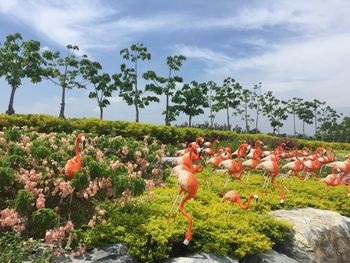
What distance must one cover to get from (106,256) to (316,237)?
12.4 feet

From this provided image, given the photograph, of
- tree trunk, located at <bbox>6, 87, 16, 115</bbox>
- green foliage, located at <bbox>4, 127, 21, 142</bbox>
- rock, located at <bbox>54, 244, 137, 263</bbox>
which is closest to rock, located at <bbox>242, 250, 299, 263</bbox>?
rock, located at <bbox>54, 244, 137, 263</bbox>

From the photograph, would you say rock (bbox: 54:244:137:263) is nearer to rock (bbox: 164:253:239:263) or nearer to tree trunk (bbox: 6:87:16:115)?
rock (bbox: 164:253:239:263)

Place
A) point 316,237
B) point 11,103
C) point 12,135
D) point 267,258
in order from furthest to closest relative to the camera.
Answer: point 11,103, point 12,135, point 316,237, point 267,258

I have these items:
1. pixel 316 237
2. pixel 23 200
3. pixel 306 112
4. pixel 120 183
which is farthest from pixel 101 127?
pixel 306 112

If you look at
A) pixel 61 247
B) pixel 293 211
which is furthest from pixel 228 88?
pixel 61 247

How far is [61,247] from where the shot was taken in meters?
5.12

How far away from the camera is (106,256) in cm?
505

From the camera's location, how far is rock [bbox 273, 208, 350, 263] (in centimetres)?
652

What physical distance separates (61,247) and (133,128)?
1238 centimetres

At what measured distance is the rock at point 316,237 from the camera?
6.52 metres

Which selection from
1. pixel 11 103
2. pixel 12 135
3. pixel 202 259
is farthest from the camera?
pixel 11 103

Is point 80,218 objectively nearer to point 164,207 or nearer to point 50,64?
point 164,207

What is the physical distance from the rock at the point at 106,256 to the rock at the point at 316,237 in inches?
112

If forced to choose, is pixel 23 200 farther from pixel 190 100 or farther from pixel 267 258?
pixel 190 100
